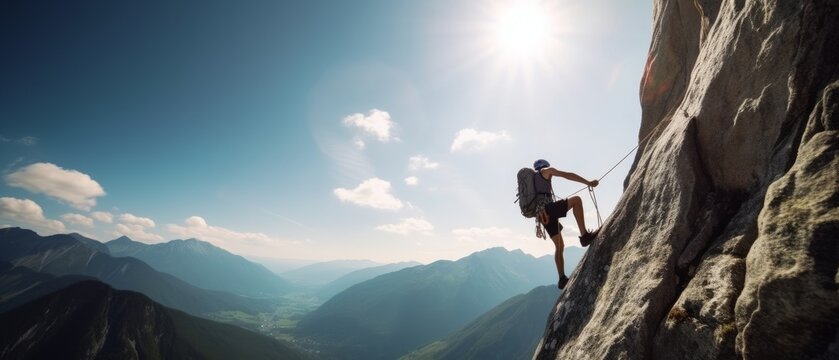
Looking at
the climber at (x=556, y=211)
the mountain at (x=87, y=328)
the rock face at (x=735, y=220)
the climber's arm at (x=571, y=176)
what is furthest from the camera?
the mountain at (x=87, y=328)

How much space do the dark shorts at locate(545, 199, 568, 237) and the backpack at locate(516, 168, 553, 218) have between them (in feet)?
0.75

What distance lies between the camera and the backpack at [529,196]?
13469 millimetres

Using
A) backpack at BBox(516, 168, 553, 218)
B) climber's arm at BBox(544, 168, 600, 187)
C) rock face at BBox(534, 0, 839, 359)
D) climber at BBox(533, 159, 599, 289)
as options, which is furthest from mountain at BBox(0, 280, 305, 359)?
rock face at BBox(534, 0, 839, 359)

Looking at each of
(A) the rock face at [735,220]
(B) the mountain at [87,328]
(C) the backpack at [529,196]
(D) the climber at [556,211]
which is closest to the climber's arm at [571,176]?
(D) the climber at [556,211]

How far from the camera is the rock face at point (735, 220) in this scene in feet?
17.9

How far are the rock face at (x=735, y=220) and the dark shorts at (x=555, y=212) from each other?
59.2 inches

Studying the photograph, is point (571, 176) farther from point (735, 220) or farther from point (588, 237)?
point (735, 220)

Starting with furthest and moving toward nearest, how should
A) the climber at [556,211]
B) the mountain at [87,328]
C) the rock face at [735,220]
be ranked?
the mountain at [87,328], the climber at [556,211], the rock face at [735,220]

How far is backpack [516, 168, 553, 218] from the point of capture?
13.5m

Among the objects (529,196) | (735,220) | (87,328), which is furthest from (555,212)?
(87,328)

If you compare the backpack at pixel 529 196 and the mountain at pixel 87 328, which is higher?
the backpack at pixel 529 196

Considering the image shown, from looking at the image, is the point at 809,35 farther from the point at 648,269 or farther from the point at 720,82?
the point at 648,269

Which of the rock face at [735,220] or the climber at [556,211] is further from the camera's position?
the climber at [556,211]

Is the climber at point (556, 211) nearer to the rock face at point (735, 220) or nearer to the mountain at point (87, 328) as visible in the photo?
the rock face at point (735, 220)
